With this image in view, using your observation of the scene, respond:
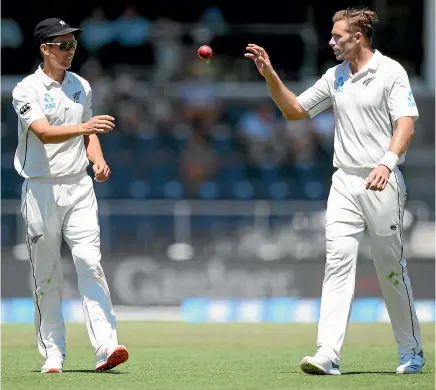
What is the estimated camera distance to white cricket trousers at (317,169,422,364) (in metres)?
6.65

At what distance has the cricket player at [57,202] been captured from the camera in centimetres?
691

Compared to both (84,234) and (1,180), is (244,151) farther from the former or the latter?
(84,234)

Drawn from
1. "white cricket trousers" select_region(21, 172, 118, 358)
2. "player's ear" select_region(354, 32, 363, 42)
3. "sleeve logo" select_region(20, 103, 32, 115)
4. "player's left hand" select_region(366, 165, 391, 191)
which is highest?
"player's ear" select_region(354, 32, 363, 42)

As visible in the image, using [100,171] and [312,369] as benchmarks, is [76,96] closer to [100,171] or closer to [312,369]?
[100,171]

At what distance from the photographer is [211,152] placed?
54.0 feet

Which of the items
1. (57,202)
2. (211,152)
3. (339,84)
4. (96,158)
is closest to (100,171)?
(96,158)

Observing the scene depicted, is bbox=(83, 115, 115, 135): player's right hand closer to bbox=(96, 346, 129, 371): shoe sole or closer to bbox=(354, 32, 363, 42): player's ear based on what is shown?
bbox=(96, 346, 129, 371): shoe sole

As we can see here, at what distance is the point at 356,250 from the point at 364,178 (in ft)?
1.33

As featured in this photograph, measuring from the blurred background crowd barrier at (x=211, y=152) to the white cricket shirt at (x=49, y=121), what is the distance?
24.0 feet

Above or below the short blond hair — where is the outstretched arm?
below

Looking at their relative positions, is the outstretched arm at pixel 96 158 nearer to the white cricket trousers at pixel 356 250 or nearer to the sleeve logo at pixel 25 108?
the sleeve logo at pixel 25 108

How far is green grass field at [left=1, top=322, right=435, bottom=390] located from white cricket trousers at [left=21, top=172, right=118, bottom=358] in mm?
251

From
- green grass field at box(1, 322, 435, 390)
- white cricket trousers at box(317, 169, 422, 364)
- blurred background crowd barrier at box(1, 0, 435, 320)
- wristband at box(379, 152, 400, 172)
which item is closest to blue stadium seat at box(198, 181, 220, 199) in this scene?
blurred background crowd barrier at box(1, 0, 435, 320)

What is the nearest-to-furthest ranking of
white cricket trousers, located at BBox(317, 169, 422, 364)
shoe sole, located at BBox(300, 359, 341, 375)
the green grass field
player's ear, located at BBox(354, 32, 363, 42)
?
the green grass field → shoe sole, located at BBox(300, 359, 341, 375) → white cricket trousers, located at BBox(317, 169, 422, 364) → player's ear, located at BBox(354, 32, 363, 42)
